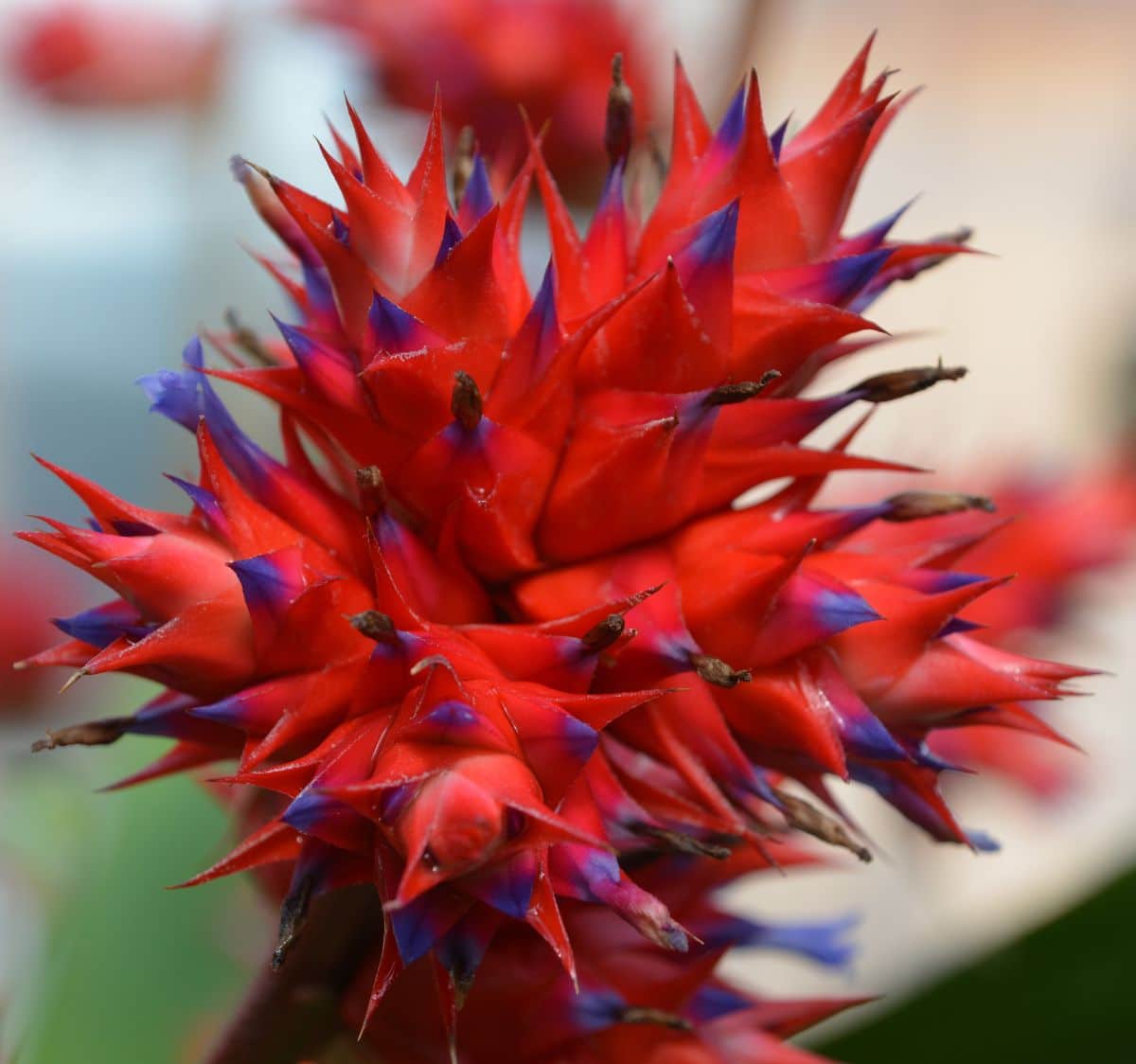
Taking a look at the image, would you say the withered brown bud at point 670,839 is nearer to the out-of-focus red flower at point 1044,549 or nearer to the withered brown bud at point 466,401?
the withered brown bud at point 466,401

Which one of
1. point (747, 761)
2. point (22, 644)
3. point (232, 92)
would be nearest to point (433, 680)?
point (747, 761)

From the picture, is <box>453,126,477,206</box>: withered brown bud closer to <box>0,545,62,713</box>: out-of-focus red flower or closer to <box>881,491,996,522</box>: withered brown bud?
<box>881,491,996,522</box>: withered brown bud

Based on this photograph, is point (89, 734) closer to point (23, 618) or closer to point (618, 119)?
point (618, 119)

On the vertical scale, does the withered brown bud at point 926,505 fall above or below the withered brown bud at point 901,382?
below

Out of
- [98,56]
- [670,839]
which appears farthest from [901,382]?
[98,56]

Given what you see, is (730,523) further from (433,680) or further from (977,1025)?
(977,1025)

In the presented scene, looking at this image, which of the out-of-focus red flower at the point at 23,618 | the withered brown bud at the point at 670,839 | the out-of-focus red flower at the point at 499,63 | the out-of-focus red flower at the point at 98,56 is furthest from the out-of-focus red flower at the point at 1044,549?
the out-of-focus red flower at the point at 98,56

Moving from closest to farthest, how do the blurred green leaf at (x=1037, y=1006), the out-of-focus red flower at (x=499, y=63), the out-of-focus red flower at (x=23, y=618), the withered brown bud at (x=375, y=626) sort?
the withered brown bud at (x=375, y=626) → the blurred green leaf at (x=1037, y=1006) → the out-of-focus red flower at (x=499, y=63) → the out-of-focus red flower at (x=23, y=618)
